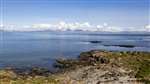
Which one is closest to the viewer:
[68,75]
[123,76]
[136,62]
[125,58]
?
[123,76]

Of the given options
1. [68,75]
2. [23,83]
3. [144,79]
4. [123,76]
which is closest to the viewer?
[23,83]

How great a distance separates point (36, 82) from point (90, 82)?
781cm

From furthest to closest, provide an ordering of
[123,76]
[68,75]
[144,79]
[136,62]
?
1. [136,62]
2. [68,75]
3. [123,76]
4. [144,79]

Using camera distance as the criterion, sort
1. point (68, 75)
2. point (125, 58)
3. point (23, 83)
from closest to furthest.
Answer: point (23, 83), point (68, 75), point (125, 58)

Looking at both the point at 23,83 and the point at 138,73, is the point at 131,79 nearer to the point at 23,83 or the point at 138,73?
the point at 138,73

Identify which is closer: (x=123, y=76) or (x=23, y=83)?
(x=23, y=83)

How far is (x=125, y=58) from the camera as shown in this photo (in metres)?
74.3

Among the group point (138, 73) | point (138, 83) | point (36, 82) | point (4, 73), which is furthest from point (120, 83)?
point (4, 73)

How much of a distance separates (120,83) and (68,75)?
12711 mm

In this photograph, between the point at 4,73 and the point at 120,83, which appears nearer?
the point at 120,83

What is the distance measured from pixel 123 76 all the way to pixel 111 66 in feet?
32.1

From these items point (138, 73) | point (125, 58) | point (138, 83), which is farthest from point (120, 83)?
point (125, 58)

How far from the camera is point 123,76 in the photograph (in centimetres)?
5269

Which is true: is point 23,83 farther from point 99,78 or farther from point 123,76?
point 123,76
